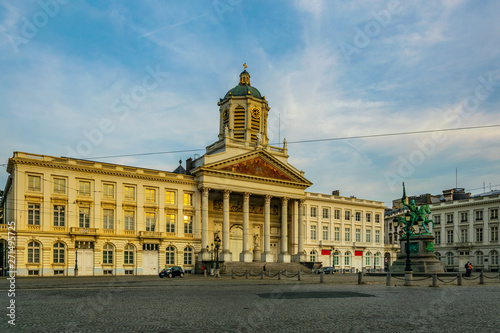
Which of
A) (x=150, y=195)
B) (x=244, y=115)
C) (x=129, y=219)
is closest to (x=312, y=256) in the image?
(x=244, y=115)

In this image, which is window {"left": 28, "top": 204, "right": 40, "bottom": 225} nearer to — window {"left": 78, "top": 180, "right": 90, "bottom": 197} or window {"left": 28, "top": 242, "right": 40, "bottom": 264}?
window {"left": 28, "top": 242, "right": 40, "bottom": 264}

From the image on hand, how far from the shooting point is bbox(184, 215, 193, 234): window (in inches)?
2306

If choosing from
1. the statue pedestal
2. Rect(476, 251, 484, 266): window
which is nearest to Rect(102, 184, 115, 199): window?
the statue pedestal

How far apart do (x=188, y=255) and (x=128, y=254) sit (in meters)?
7.57

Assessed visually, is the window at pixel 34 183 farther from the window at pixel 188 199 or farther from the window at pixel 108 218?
the window at pixel 188 199

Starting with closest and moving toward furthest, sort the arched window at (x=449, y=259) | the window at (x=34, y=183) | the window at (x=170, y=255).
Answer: the window at (x=34, y=183) < the window at (x=170, y=255) < the arched window at (x=449, y=259)

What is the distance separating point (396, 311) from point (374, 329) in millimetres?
4053

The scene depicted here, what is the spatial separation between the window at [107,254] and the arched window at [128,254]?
1.54 m

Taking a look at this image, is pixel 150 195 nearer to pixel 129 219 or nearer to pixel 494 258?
pixel 129 219

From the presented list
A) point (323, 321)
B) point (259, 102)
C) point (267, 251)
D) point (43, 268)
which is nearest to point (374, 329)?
point (323, 321)

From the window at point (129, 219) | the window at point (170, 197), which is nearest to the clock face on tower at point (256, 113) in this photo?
the window at point (170, 197)

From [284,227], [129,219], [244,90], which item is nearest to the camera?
[129,219]

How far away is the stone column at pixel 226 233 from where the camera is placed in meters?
57.0

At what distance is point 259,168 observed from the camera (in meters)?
61.6
